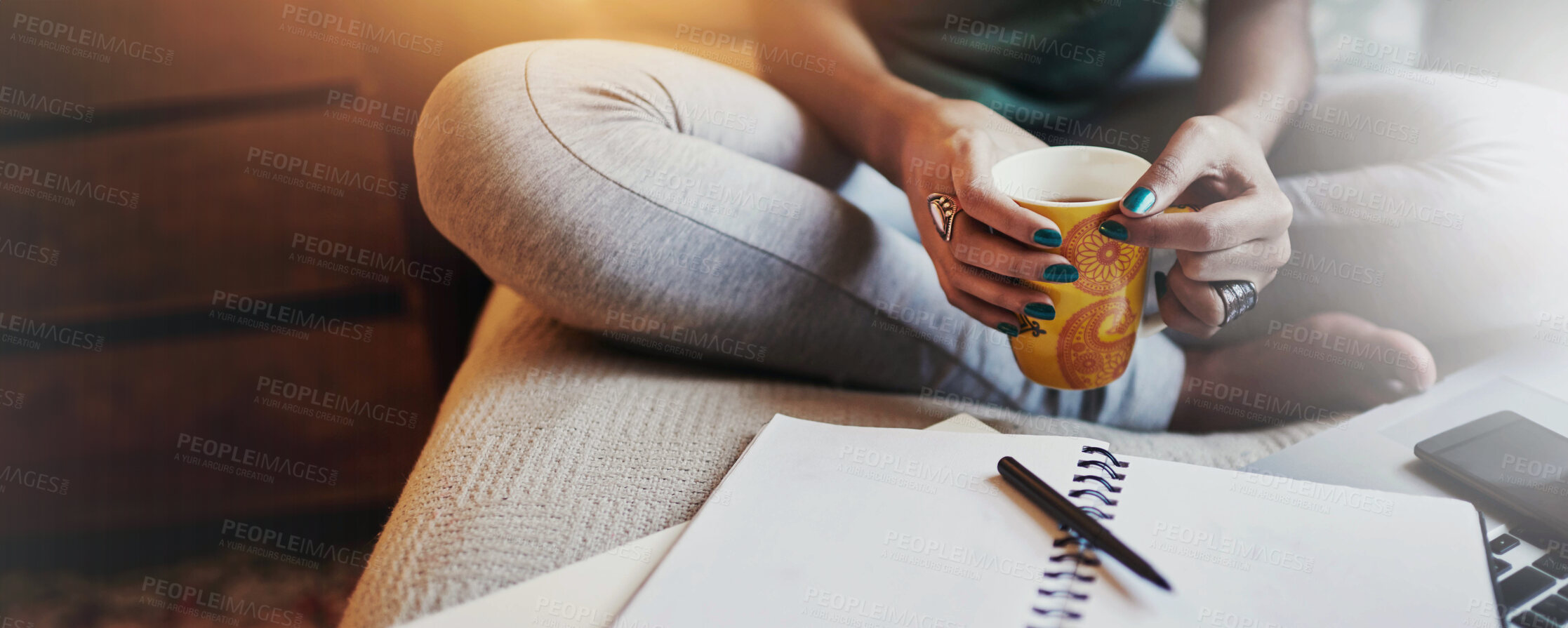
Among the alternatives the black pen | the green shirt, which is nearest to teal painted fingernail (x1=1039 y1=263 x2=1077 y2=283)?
the black pen

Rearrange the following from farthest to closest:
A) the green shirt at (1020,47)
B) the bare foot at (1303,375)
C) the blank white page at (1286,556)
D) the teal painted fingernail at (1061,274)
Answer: the green shirt at (1020,47) < the bare foot at (1303,375) < the teal painted fingernail at (1061,274) < the blank white page at (1286,556)

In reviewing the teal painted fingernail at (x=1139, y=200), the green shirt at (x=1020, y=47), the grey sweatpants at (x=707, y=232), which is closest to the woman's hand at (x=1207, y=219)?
the teal painted fingernail at (x=1139, y=200)

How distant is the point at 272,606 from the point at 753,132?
2.36ft

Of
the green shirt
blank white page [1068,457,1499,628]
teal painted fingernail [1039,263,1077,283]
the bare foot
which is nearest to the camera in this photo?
blank white page [1068,457,1499,628]

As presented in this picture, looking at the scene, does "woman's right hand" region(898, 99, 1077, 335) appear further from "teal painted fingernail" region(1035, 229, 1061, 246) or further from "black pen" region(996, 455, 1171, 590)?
"black pen" region(996, 455, 1171, 590)

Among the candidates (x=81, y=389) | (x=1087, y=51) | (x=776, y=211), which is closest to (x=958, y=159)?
(x=776, y=211)

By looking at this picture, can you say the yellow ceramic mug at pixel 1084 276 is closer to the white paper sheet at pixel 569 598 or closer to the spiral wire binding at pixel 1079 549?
the spiral wire binding at pixel 1079 549

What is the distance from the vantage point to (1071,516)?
351 millimetres

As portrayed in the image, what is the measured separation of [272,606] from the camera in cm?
84

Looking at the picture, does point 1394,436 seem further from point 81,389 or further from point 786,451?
point 81,389

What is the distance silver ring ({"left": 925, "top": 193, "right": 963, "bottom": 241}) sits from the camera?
48 cm

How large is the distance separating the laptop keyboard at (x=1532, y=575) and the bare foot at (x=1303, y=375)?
15cm

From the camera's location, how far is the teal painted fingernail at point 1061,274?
1.39ft

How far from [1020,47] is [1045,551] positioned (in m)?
0.50
